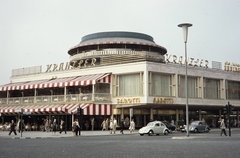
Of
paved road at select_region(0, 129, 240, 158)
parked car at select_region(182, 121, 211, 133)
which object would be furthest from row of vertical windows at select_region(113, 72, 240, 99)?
paved road at select_region(0, 129, 240, 158)

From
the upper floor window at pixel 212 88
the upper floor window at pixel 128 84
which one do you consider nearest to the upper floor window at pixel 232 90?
the upper floor window at pixel 212 88

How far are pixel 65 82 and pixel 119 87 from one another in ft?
24.1

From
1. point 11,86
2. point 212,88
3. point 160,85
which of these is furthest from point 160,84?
point 11,86

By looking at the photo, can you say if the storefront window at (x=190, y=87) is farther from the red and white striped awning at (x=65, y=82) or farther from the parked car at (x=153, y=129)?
the parked car at (x=153, y=129)

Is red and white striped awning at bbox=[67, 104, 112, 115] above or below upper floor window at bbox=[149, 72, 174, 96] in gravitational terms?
below

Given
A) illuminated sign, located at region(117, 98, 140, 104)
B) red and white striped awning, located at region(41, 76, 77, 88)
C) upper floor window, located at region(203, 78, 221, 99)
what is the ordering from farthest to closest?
upper floor window, located at region(203, 78, 221, 99) → red and white striped awning, located at region(41, 76, 77, 88) → illuminated sign, located at region(117, 98, 140, 104)

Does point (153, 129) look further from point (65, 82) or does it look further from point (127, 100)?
point (65, 82)

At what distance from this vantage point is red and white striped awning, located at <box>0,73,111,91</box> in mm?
45000

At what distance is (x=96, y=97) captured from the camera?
44750 millimetres

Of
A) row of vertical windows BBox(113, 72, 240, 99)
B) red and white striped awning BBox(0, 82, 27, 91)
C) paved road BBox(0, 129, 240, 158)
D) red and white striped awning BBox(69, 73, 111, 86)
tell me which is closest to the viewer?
paved road BBox(0, 129, 240, 158)

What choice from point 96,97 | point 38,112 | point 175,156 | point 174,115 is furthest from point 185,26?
point 38,112

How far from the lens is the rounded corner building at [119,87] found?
146 feet

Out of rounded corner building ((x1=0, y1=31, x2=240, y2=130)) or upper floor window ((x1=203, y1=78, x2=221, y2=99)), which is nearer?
rounded corner building ((x1=0, y1=31, x2=240, y2=130))

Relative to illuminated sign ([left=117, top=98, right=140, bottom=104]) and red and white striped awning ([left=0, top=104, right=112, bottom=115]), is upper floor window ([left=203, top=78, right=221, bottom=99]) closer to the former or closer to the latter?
illuminated sign ([left=117, top=98, right=140, bottom=104])
